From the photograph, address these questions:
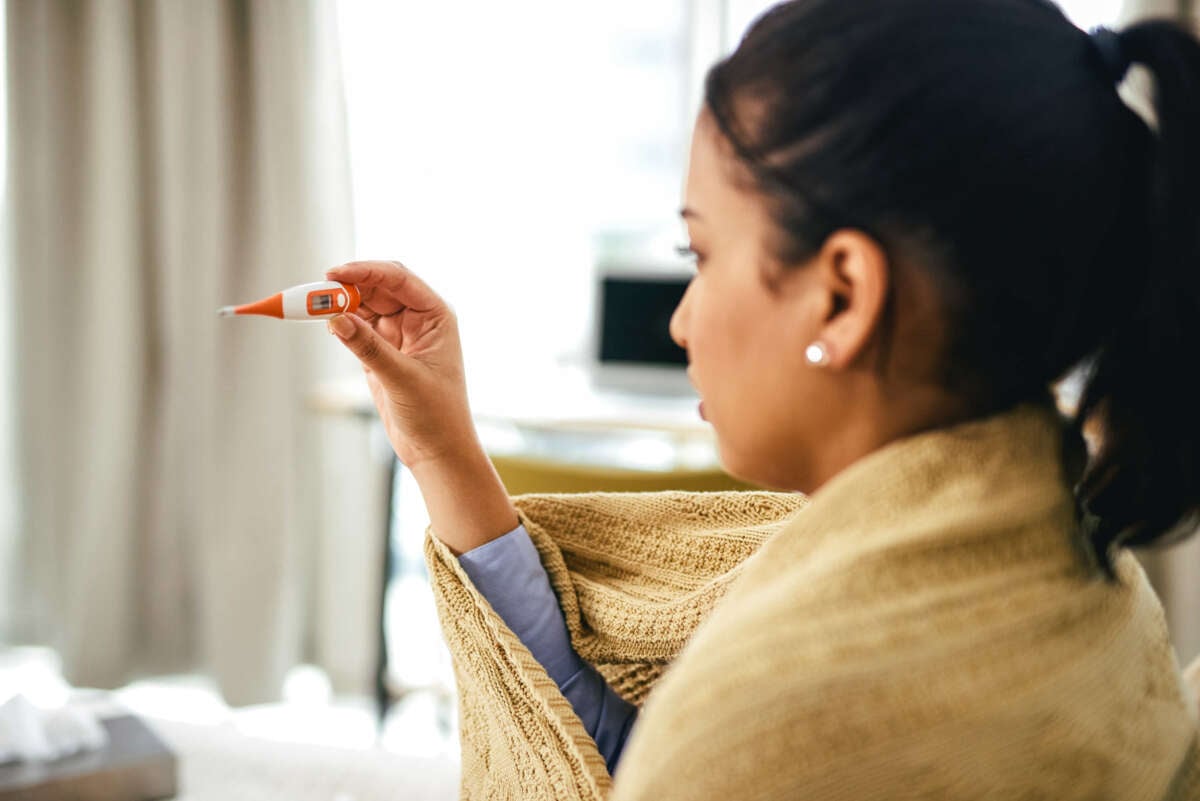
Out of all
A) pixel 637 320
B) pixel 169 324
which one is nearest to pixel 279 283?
pixel 169 324

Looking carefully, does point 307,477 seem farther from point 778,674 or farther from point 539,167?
point 778,674

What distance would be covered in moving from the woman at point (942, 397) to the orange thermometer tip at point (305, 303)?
29 centimetres

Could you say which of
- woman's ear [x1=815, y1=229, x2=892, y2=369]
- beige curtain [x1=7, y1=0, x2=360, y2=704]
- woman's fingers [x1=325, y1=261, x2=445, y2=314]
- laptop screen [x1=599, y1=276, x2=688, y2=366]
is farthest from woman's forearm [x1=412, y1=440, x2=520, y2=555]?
beige curtain [x1=7, y1=0, x2=360, y2=704]

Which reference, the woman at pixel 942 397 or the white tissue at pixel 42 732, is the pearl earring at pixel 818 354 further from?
the white tissue at pixel 42 732

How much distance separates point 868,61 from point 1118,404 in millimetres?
200

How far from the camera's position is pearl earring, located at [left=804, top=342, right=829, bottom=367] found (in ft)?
1.59

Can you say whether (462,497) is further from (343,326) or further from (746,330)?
(746,330)

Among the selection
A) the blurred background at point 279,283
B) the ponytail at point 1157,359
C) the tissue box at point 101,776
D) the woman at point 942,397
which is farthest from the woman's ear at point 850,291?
the blurred background at point 279,283

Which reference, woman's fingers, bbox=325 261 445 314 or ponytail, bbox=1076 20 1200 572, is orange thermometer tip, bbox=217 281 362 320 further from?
ponytail, bbox=1076 20 1200 572

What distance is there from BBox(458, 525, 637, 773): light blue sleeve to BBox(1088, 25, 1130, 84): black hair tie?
0.50 meters

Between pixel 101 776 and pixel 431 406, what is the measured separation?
0.47 metres

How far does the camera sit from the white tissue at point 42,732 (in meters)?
0.93

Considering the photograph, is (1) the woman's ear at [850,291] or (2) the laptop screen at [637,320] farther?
(2) the laptop screen at [637,320]

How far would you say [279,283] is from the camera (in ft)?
7.94
